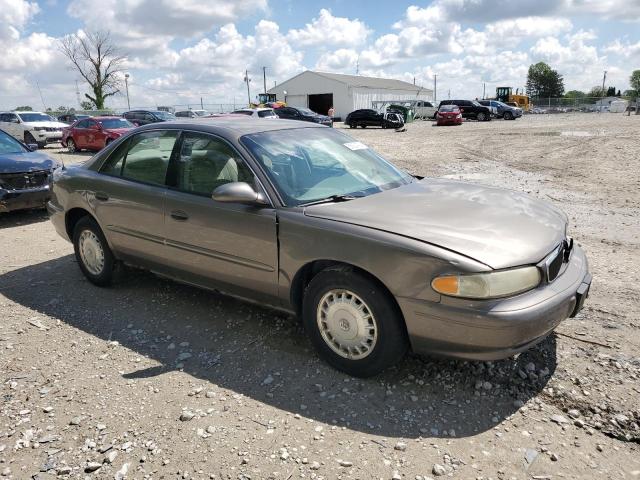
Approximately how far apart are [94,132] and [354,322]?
18.8 metres

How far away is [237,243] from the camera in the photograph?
3.57 meters

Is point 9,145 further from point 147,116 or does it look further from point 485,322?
point 147,116

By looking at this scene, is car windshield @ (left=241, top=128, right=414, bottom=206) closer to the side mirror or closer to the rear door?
the side mirror

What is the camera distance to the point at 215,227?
3.67 m

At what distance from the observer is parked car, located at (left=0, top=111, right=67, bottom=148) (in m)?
21.9

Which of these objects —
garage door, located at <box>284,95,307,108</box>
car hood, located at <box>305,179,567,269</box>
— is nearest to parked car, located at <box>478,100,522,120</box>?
garage door, located at <box>284,95,307,108</box>

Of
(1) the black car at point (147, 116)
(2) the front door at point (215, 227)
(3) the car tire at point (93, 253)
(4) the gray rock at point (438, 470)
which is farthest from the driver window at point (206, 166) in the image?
(1) the black car at point (147, 116)

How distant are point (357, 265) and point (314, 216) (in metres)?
0.47

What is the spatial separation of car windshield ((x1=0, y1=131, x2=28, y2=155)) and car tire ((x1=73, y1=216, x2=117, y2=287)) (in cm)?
468

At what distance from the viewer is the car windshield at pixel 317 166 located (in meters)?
3.53

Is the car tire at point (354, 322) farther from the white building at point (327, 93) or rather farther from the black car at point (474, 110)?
the white building at point (327, 93)

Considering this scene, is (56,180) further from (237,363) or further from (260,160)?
(237,363)

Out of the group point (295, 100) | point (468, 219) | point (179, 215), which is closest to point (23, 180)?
point (179, 215)

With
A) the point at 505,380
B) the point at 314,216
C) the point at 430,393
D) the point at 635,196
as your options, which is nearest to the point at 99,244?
the point at 314,216
